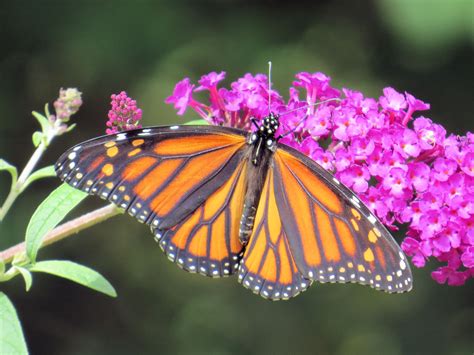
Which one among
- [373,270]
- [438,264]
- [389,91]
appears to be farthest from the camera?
[438,264]

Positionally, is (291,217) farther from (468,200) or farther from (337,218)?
(468,200)

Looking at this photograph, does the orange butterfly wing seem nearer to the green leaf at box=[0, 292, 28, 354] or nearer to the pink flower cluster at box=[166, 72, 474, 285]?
the pink flower cluster at box=[166, 72, 474, 285]

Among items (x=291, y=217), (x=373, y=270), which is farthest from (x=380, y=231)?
(x=291, y=217)

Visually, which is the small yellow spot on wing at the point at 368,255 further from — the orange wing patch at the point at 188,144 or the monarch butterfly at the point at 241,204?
the orange wing patch at the point at 188,144

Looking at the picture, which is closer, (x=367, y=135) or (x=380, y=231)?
(x=380, y=231)

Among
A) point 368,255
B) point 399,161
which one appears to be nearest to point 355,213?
point 368,255

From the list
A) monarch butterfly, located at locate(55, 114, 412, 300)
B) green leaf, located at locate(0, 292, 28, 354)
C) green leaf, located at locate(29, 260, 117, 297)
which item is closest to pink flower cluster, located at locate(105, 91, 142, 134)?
monarch butterfly, located at locate(55, 114, 412, 300)

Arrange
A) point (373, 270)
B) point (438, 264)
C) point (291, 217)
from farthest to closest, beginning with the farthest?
point (438, 264), point (291, 217), point (373, 270)
